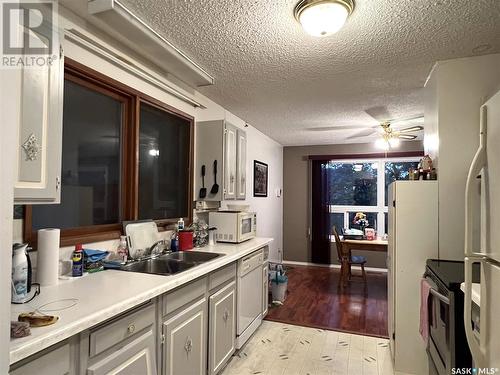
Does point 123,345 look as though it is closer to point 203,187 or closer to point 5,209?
point 5,209

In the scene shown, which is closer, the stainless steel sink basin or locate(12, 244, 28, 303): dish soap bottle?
locate(12, 244, 28, 303): dish soap bottle

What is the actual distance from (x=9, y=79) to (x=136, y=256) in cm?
154

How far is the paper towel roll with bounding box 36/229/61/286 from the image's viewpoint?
4.86 feet

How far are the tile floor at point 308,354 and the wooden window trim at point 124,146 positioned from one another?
4.40 ft

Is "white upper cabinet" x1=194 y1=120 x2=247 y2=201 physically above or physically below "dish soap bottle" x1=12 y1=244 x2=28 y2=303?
above

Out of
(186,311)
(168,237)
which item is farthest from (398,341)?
(168,237)

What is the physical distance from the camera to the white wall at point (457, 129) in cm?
226

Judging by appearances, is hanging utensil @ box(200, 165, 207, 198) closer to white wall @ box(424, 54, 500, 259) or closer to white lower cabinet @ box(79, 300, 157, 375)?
white lower cabinet @ box(79, 300, 157, 375)

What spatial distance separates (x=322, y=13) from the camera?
162cm

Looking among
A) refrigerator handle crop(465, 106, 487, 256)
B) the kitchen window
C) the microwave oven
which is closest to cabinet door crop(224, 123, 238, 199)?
the microwave oven

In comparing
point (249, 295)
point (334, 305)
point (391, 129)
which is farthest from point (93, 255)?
point (391, 129)

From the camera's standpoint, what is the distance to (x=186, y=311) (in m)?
1.81

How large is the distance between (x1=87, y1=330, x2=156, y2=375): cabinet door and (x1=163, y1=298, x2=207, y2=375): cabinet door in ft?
0.40

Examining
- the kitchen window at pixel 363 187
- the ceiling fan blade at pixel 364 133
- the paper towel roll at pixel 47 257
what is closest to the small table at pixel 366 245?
the kitchen window at pixel 363 187
